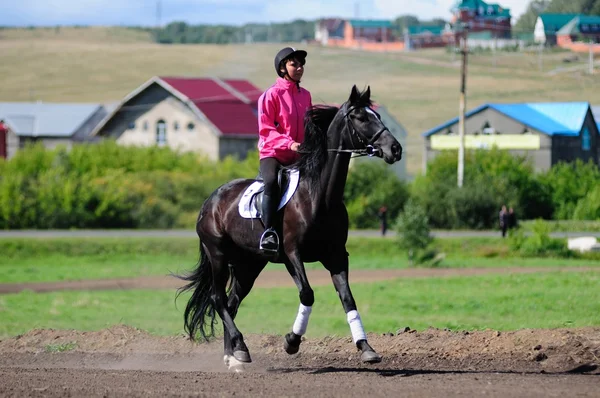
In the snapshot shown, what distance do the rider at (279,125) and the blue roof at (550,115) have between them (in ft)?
186

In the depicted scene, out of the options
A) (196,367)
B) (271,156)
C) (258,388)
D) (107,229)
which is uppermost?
(271,156)

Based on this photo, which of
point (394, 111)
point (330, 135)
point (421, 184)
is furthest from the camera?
point (394, 111)

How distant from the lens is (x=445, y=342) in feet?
38.4

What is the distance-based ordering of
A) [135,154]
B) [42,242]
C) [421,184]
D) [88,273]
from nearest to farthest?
[88,273] < [42,242] < [421,184] < [135,154]

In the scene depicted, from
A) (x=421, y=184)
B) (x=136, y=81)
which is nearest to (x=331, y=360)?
(x=421, y=184)

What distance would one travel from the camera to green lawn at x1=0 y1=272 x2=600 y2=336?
17844 millimetres

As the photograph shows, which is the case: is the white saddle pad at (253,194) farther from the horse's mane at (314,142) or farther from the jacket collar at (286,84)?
the jacket collar at (286,84)

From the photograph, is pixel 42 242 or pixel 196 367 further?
pixel 42 242

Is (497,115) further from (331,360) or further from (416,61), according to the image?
(331,360)

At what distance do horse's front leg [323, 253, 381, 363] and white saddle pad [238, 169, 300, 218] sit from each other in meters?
0.80

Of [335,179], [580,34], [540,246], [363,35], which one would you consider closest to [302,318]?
[335,179]

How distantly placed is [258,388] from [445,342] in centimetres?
381

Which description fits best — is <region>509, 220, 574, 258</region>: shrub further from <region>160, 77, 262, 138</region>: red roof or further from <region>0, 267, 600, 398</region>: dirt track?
<region>160, 77, 262, 138</region>: red roof

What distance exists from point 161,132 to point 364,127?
214 feet
